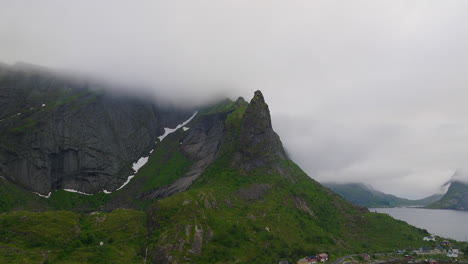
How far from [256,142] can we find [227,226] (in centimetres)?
7125

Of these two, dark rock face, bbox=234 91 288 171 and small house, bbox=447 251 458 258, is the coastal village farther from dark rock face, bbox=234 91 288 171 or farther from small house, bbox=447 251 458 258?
dark rock face, bbox=234 91 288 171

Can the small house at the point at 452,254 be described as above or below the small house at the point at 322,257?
below

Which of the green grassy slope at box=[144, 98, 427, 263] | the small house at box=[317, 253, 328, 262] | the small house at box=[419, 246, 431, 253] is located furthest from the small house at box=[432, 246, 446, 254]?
the small house at box=[317, 253, 328, 262]

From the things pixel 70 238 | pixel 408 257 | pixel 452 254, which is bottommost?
pixel 452 254

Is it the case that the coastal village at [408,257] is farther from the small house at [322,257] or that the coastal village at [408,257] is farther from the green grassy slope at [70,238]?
the green grassy slope at [70,238]

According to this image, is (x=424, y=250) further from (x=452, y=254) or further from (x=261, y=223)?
(x=261, y=223)

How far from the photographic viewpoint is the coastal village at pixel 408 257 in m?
110

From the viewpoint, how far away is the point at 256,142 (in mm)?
182375

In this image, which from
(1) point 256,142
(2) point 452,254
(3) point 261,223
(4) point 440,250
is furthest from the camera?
(1) point 256,142

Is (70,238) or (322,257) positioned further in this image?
(70,238)

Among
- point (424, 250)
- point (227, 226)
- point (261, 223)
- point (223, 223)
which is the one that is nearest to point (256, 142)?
point (261, 223)

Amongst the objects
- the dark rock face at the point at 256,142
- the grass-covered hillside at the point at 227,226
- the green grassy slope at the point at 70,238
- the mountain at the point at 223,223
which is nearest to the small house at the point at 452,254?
the mountain at the point at 223,223

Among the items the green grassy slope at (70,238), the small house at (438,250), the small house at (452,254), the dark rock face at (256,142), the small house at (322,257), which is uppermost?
the dark rock face at (256,142)

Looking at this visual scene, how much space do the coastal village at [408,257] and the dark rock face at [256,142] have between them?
70176 mm
